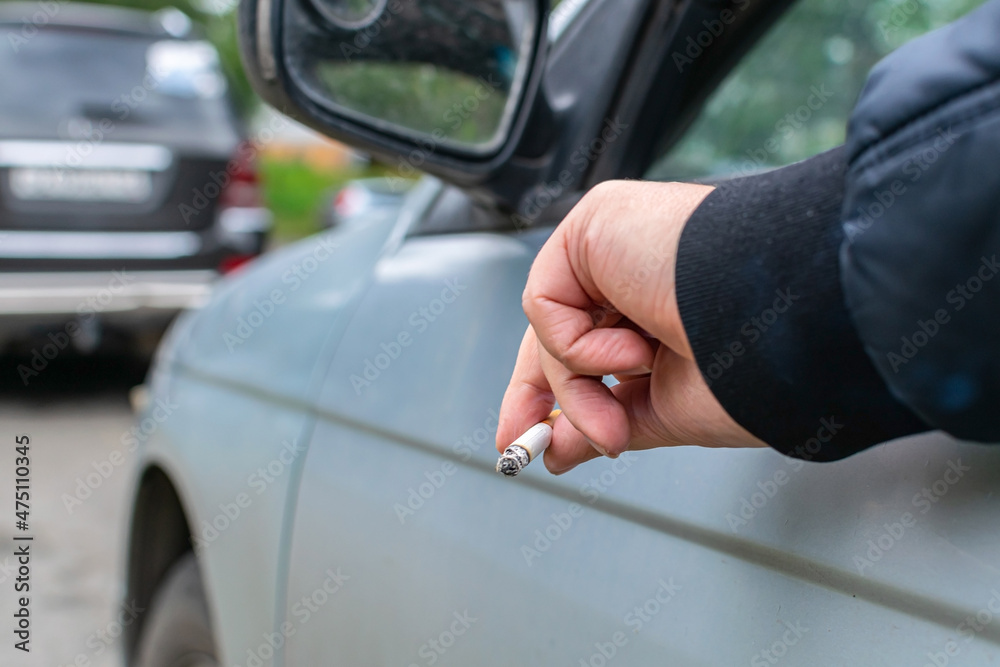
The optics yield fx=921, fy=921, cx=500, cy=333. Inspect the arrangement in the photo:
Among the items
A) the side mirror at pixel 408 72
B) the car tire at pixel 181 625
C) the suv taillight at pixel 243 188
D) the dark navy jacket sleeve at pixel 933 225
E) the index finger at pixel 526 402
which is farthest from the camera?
the suv taillight at pixel 243 188

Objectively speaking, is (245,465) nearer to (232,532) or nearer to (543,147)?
(232,532)

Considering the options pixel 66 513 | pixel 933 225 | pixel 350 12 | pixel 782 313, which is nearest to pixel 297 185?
pixel 66 513

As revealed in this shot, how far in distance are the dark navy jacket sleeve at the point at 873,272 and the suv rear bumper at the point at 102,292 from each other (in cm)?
453

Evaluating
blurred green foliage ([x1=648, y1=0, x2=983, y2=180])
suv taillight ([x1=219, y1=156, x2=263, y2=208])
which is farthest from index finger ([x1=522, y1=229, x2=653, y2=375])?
suv taillight ([x1=219, y1=156, x2=263, y2=208])

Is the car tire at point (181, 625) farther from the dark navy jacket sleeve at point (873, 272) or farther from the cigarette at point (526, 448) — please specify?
the dark navy jacket sleeve at point (873, 272)

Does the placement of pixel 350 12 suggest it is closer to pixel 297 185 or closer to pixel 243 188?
pixel 243 188

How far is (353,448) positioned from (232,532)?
429mm

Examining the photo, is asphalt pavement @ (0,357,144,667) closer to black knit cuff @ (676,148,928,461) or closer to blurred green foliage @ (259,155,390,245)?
black knit cuff @ (676,148,928,461)

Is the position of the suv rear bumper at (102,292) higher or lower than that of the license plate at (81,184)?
lower

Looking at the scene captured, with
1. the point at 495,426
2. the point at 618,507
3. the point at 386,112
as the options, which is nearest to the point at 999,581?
the point at 618,507

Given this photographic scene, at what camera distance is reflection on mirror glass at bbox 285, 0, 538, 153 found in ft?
4.33

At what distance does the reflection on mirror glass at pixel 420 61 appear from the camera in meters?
1.32

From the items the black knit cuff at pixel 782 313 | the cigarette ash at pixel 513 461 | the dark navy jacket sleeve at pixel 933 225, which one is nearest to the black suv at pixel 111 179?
the cigarette ash at pixel 513 461

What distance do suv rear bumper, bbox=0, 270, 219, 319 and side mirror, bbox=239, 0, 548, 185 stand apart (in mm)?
3711
